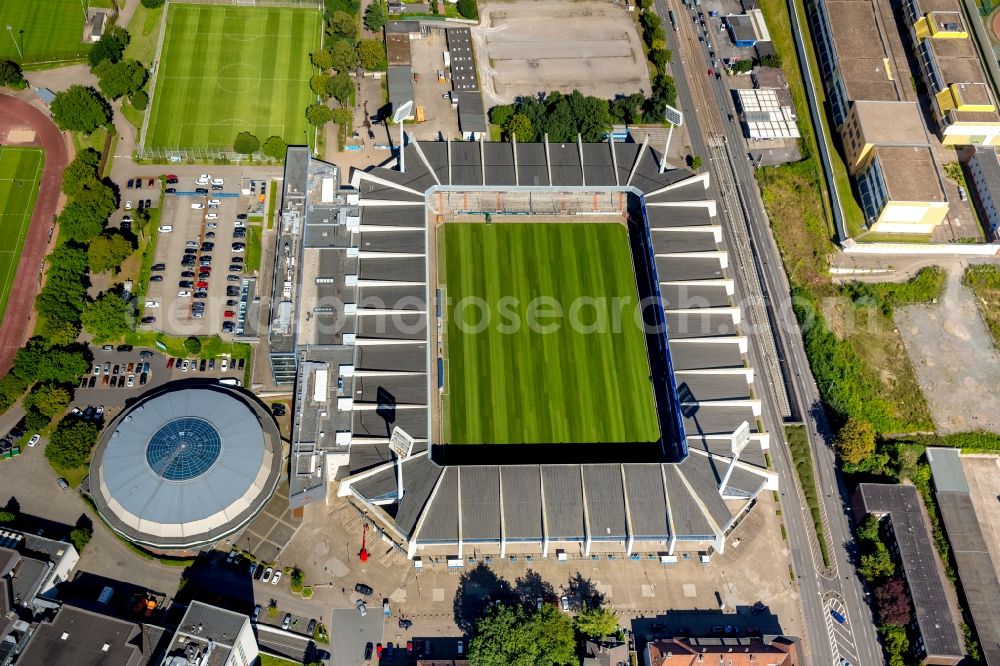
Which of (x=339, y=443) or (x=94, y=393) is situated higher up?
(x=94, y=393)

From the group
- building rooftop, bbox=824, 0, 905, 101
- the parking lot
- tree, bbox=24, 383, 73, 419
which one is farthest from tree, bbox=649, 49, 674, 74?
tree, bbox=24, 383, 73, 419

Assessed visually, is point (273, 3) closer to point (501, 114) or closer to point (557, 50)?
point (501, 114)

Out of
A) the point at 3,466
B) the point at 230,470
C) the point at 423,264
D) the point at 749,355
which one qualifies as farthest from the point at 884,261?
the point at 3,466

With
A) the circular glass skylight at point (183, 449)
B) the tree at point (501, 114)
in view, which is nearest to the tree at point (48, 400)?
the circular glass skylight at point (183, 449)

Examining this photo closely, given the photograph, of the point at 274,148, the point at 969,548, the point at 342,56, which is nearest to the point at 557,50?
the point at 342,56

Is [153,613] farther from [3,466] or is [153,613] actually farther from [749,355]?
[749,355]

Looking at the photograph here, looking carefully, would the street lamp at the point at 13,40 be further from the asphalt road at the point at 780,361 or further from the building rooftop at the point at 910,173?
the building rooftop at the point at 910,173

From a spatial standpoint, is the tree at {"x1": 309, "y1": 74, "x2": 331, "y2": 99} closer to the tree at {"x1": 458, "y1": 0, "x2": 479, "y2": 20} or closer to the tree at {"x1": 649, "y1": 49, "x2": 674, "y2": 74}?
the tree at {"x1": 458, "y1": 0, "x2": 479, "y2": 20}
